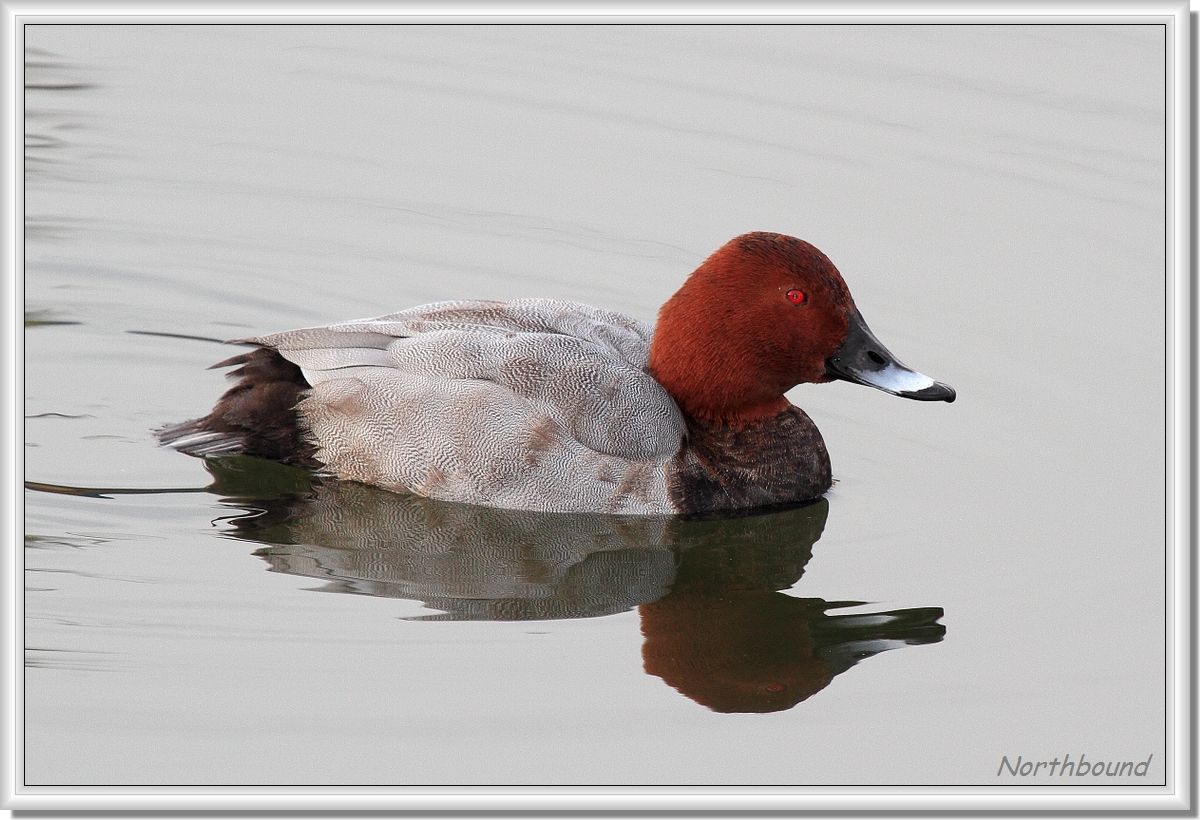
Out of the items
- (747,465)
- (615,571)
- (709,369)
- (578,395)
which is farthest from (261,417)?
(747,465)

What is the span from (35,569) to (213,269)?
11.4 ft

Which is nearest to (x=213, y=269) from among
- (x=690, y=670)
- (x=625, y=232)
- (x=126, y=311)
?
(x=126, y=311)

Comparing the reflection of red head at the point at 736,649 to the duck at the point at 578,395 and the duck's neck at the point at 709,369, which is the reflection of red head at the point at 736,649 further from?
the duck's neck at the point at 709,369

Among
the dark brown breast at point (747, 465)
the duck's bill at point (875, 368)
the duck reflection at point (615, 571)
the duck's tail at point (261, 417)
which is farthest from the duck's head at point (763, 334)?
the duck's tail at point (261, 417)

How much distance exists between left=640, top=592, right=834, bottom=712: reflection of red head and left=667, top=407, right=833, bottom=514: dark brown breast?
2.10 feet

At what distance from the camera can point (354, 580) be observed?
692 centimetres

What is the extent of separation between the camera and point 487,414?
7316mm

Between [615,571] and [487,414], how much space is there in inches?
35.9

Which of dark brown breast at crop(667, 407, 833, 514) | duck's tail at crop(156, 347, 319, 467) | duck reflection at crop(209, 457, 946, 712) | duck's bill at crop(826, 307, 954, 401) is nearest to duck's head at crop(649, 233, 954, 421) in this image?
duck's bill at crop(826, 307, 954, 401)

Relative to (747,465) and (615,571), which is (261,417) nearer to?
(615,571)

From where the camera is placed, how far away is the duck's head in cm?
742

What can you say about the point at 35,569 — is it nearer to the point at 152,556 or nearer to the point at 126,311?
the point at 152,556

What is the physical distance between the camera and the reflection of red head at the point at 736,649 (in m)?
6.34

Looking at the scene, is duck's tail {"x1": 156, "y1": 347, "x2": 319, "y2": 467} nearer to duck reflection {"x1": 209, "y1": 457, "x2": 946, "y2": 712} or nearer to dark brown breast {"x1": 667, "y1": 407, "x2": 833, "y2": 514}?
duck reflection {"x1": 209, "y1": 457, "x2": 946, "y2": 712}
